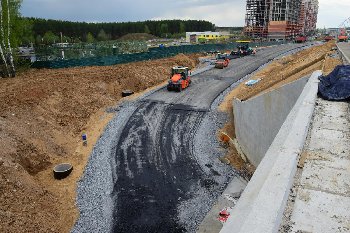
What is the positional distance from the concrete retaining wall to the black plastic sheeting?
10.8ft

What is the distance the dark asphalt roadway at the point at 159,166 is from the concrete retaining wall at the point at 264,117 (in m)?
3.74

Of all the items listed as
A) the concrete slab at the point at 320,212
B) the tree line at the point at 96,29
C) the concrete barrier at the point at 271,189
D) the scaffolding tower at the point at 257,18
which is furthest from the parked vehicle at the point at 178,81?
the tree line at the point at 96,29

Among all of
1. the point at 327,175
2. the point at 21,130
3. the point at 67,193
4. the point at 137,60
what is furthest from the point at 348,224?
the point at 137,60

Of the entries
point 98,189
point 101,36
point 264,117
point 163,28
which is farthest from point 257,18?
point 98,189

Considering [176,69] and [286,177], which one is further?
[176,69]

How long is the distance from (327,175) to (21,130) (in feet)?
68.3

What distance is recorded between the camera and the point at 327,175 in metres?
7.43

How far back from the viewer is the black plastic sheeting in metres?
14.2

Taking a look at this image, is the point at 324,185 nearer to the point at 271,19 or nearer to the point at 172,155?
the point at 172,155

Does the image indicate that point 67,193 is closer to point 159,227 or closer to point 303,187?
point 159,227

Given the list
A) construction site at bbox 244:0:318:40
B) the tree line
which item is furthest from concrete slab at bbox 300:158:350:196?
the tree line

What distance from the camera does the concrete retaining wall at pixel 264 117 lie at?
63.4ft

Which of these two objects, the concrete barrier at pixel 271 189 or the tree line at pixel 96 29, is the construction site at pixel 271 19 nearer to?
the tree line at pixel 96 29

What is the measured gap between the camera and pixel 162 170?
1977 centimetres
